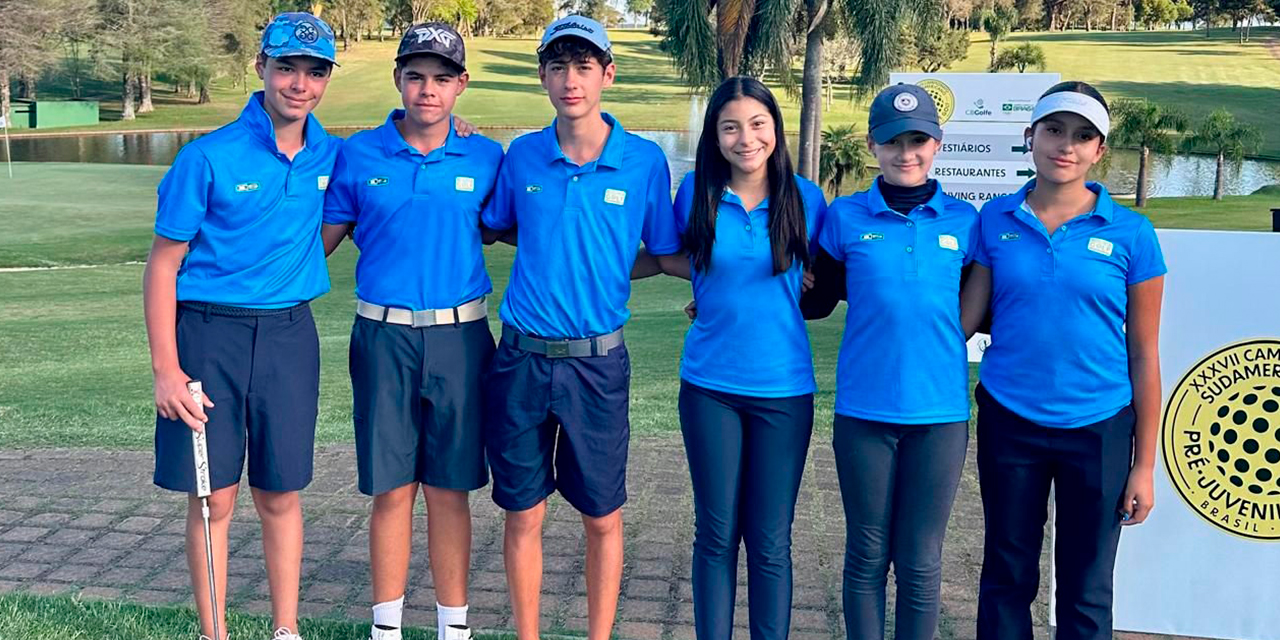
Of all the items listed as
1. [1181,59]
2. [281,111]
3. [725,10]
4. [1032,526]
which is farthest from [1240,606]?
[1181,59]

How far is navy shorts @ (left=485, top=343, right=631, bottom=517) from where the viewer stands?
337 centimetres

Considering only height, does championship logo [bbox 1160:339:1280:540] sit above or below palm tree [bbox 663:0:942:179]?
below

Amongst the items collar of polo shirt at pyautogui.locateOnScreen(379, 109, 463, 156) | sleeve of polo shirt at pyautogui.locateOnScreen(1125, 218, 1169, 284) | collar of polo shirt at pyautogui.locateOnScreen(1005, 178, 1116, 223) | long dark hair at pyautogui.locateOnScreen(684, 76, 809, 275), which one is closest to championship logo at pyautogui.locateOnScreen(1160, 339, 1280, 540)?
sleeve of polo shirt at pyautogui.locateOnScreen(1125, 218, 1169, 284)

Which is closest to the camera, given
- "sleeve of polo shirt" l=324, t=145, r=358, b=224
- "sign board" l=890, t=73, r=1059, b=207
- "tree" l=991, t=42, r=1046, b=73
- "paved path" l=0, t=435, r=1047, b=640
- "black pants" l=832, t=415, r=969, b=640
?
"black pants" l=832, t=415, r=969, b=640

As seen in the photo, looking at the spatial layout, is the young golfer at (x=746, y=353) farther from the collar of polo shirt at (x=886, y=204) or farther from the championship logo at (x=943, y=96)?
the championship logo at (x=943, y=96)

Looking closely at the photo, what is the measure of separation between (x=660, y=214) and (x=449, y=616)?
151cm

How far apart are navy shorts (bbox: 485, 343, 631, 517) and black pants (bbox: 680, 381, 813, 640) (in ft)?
0.81

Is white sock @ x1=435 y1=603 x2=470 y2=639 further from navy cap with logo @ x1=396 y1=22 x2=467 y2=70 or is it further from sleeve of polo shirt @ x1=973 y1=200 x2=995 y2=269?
sleeve of polo shirt @ x1=973 y1=200 x2=995 y2=269

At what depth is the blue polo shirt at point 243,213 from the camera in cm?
329

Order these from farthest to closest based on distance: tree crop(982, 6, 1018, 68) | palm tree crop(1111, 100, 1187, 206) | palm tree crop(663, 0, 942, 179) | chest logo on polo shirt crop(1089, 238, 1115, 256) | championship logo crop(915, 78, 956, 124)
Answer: tree crop(982, 6, 1018, 68), palm tree crop(1111, 100, 1187, 206), palm tree crop(663, 0, 942, 179), championship logo crop(915, 78, 956, 124), chest logo on polo shirt crop(1089, 238, 1115, 256)

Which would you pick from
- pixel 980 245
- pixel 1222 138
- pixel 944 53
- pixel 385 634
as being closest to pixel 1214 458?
pixel 980 245

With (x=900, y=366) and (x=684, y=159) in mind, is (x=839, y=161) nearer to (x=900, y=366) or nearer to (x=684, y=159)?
(x=684, y=159)

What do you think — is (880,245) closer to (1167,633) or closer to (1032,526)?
(1032,526)

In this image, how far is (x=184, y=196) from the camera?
3.27 meters
